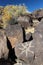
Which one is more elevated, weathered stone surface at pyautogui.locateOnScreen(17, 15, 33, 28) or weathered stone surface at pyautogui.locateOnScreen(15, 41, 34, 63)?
weathered stone surface at pyautogui.locateOnScreen(17, 15, 33, 28)

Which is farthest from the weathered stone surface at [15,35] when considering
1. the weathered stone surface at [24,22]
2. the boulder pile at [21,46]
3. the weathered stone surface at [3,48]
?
the weathered stone surface at [24,22]

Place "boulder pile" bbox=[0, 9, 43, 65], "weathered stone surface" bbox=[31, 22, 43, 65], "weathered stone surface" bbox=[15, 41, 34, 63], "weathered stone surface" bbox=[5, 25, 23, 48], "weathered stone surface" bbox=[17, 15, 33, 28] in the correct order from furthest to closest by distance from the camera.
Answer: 1. "weathered stone surface" bbox=[17, 15, 33, 28]
2. "weathered stone surface" bbox=[5, 25, 23, 48]
3. "weathered stone surface" bbox=[15, 41, 34, 63]
4. "boulder pile" bbox=[0, 9, 43, 65]
5. "weathered stone surface" bbox=[31, 22, 43, 65]

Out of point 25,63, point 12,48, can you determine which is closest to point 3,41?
point 12,48

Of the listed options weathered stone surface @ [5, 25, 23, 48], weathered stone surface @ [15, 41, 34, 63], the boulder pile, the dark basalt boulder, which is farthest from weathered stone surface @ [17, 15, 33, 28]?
the dark basalt boulder

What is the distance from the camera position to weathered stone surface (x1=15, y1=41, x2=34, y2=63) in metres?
11.6

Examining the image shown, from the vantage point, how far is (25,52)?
11.8 meters

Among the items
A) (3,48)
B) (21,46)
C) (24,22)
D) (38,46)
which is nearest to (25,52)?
(21,46)

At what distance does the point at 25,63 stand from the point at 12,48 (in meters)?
2.06

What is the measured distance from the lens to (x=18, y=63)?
1248 centimetres

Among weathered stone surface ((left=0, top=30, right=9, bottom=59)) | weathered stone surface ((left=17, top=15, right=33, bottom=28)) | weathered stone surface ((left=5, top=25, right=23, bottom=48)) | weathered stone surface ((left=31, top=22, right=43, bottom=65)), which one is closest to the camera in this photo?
weathered stone surface ((left=31, top=22, right=43, bottom=65))

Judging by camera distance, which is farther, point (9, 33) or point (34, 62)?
point (9, 33)

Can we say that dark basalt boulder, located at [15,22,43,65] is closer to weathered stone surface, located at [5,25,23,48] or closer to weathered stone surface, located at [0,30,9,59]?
weathered stone surface, located at [0,30,9,59]

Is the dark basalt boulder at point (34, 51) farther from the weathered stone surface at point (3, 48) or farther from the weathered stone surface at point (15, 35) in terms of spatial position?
the weathered stone surface at point (15, 35)

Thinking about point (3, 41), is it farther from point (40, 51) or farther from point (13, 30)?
point (40, 51)
